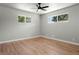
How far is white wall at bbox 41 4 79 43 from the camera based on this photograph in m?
3.24

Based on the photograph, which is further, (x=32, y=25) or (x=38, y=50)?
(x=32, y=25)

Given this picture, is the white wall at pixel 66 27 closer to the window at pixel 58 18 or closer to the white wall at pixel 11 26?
the window at pixel 58 18

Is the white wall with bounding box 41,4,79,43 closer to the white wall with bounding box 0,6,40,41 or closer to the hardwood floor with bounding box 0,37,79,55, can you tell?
the hardwood floor with bounding box 0,37,79,55

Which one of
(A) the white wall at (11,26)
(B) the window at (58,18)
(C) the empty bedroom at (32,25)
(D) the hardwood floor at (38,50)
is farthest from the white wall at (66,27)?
(A) the white wall at (11,26)

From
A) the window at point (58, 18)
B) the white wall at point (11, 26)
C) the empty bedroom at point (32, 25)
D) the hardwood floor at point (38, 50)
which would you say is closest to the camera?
the hardwood floor at point (38, 50)

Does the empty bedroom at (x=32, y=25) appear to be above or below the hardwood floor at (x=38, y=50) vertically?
above

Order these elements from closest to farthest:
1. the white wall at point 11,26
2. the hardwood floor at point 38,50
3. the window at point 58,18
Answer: the hardwood floor at point 38,50
the white wall at point 11,26
the window at point 58,18

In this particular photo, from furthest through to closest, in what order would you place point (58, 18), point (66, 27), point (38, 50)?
1. point (58, 18)
2. point (66, 27)
3. point (38, 50)

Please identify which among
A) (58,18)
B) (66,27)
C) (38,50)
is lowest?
(38,50)

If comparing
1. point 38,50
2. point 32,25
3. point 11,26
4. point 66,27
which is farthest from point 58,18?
point 11,26

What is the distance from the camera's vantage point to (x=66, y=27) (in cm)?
365

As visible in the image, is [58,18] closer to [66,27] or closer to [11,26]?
[66,27]

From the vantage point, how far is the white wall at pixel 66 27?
10.6 ft

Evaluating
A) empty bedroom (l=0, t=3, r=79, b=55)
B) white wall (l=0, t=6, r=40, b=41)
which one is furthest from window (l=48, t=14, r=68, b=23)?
white wall (l=0, t=6, r=40, b=41)
